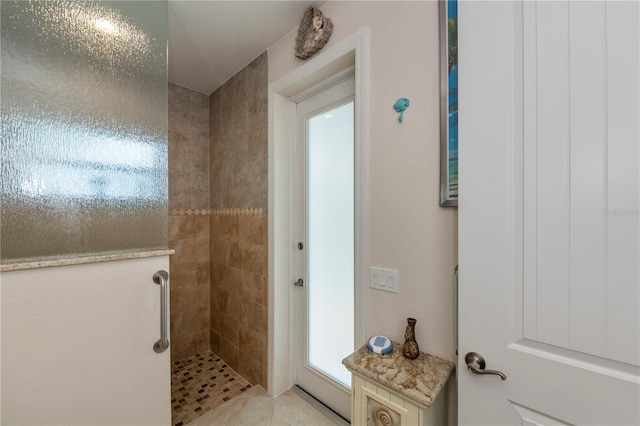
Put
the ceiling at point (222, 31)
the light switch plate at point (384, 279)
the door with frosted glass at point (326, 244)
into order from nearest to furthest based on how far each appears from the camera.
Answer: the light switch plate at point (384, 279)
the ceiling at point (222, 31)
the door with frosted glass at point (326, 244)

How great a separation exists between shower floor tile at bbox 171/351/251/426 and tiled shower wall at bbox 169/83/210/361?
173mm

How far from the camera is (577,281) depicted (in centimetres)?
67

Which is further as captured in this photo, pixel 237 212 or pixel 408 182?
pixel 237 212

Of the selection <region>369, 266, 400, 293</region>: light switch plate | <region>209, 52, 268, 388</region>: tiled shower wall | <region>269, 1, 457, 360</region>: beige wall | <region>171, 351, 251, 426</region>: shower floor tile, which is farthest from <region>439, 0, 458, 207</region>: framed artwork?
<region>171, 351, 251, 426</region>: shower floor tile

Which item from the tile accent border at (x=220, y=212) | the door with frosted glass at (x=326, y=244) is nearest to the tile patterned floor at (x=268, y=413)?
the door with frosted glass at (x=326, y=244)

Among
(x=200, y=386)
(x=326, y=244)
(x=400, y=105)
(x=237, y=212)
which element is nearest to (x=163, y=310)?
(x=326, y=244)

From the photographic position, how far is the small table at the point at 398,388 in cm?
86

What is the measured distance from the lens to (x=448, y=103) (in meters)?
1.00

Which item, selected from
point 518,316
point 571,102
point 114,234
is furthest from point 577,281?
point 114,234

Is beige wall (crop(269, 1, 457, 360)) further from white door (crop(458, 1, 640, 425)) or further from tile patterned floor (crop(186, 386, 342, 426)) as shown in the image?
tile patterned floor (crop(186, 386, 342, 426))

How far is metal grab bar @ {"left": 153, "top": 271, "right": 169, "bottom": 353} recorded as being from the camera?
1.22 m

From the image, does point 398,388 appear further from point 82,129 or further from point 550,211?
point 82,129

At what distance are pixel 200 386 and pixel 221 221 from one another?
1.33 m

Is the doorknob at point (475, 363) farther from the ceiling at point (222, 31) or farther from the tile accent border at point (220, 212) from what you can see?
the ceiling at point (222, 31)
